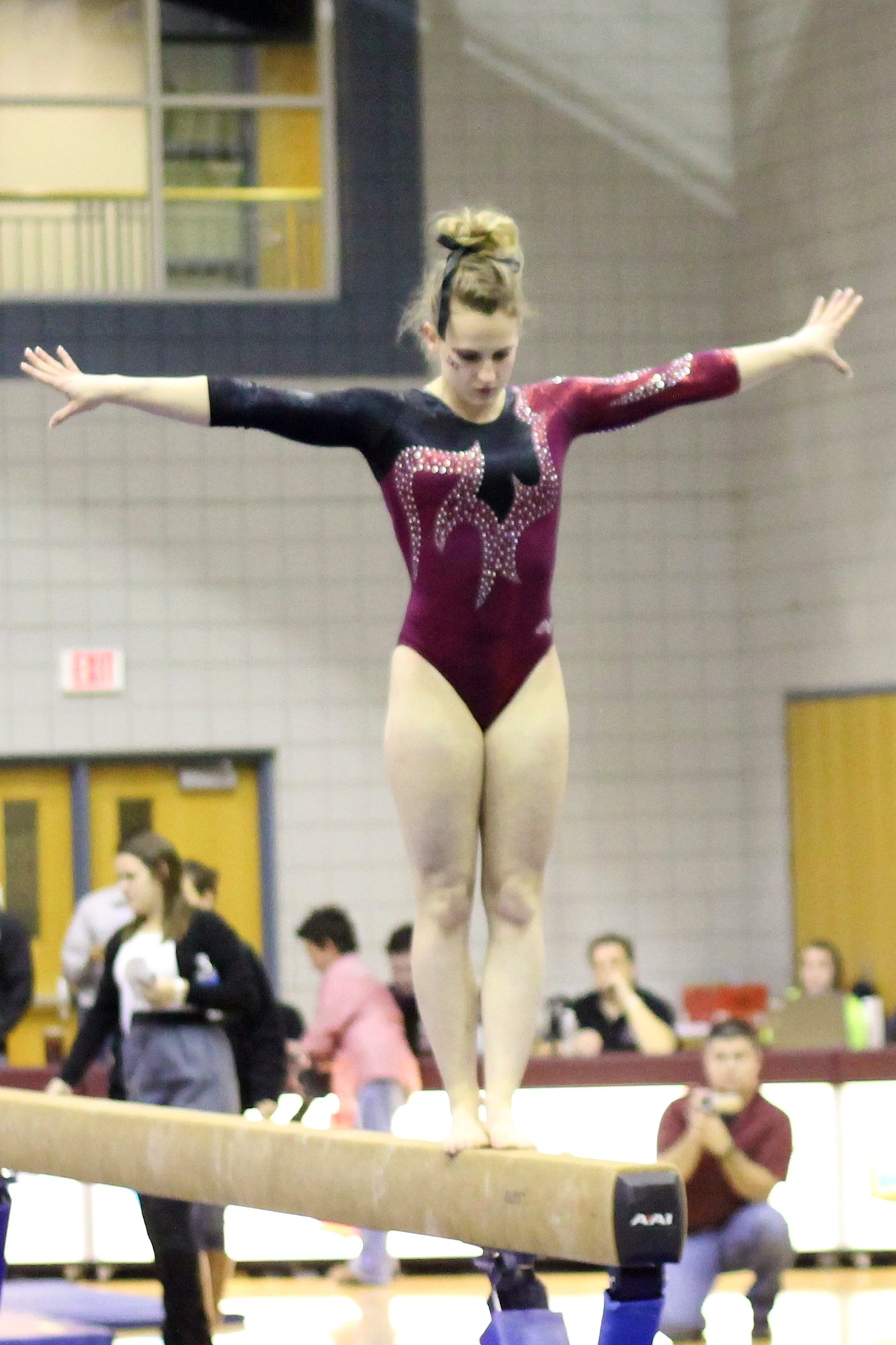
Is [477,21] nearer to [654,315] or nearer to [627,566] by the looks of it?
[654,315]

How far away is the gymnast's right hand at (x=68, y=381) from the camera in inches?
141

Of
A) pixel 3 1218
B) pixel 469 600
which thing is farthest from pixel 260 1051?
pixel 469 600

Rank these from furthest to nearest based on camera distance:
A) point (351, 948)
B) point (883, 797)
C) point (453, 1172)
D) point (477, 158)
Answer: point (477, 158)
point (883, 797)
point (351, 948)
point (453, 1172)

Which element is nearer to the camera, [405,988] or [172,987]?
[172,987]

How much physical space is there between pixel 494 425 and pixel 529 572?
0.88 ft

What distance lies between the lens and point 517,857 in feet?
12.2

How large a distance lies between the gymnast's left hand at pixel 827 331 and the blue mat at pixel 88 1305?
4.16m

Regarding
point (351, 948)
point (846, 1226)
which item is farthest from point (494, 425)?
point (846, 1226)

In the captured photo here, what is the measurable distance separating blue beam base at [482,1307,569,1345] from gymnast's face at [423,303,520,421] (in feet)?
5.00

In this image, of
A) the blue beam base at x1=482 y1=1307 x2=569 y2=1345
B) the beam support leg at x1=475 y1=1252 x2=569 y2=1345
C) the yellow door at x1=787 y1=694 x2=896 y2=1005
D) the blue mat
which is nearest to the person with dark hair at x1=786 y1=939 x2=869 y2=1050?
the yellow door at x1=787 y1=694 x2=896 y2=1005

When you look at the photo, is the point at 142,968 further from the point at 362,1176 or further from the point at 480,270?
the point at 480,270

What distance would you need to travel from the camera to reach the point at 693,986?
11.9 m

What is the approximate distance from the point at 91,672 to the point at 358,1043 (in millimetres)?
4176

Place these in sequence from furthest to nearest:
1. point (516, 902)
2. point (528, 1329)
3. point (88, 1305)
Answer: point (88, 1305), point (516, 902), point (528, 1329)
